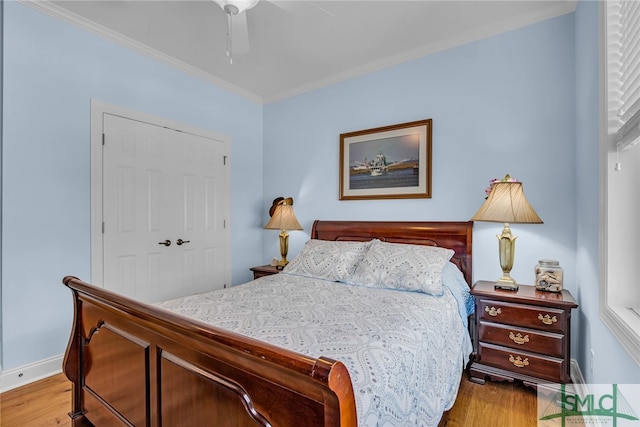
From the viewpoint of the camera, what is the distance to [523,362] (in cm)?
210

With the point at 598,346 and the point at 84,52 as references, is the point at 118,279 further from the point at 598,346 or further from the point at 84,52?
the point at 598,346

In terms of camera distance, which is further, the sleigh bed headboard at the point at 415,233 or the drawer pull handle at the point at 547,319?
the sleigh bed headboard at the point at 415,233

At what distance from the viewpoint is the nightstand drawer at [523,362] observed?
2000 mm

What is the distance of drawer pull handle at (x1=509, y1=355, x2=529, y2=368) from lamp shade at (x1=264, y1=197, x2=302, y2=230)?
7.19ft

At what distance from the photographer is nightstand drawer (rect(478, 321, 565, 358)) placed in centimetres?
201

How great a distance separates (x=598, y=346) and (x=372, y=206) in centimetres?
197

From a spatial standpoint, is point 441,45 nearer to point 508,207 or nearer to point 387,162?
point 387,162

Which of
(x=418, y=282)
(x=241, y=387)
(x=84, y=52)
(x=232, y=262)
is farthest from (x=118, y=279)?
(x=418, y=282)

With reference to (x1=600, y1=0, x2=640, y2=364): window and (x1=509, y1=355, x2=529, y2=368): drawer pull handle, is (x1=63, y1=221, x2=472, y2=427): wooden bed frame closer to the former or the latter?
(x1=600, y1=0, x2=640, y2=364): window

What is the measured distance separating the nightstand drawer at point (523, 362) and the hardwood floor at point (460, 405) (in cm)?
17

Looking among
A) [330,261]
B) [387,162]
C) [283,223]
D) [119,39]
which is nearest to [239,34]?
[119,39]

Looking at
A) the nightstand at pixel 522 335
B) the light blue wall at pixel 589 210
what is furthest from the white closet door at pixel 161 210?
the light blue wall at pixel 589 210

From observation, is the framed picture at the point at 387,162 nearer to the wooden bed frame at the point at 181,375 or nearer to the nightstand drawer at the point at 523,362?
the nightstand drawer at the point at 523,362

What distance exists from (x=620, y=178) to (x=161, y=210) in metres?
3.36
